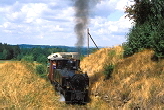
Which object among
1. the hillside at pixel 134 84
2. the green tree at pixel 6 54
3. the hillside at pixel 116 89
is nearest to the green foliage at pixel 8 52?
the green tree at pixel 6 54

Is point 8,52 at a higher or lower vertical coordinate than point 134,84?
higher

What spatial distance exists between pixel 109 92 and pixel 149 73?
10.8 feet

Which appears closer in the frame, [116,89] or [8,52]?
[116,89]

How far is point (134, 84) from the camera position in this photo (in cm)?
1691

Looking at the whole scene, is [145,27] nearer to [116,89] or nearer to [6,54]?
[116,89]

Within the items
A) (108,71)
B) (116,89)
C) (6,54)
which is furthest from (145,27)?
(6,54)

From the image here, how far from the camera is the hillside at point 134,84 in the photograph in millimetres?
14578

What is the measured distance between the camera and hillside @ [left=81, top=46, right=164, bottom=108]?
1458 centimetres

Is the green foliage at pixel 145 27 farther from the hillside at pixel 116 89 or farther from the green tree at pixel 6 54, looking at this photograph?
the green tree at pixel 6 54

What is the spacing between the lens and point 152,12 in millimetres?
23844

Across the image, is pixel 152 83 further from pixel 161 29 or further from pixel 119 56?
pixel 119 56

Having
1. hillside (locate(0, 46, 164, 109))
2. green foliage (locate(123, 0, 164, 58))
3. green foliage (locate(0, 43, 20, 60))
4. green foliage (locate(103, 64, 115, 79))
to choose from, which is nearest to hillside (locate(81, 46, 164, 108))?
hillside (locate(0, 46, 164, 109))

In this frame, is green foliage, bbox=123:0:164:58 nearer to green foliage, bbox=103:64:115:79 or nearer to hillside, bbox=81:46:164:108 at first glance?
hillside, bbox=81:46:164:108

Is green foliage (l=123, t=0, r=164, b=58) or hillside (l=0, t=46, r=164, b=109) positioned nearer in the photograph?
hillside (l=0, t=46, r=164, b=109)
